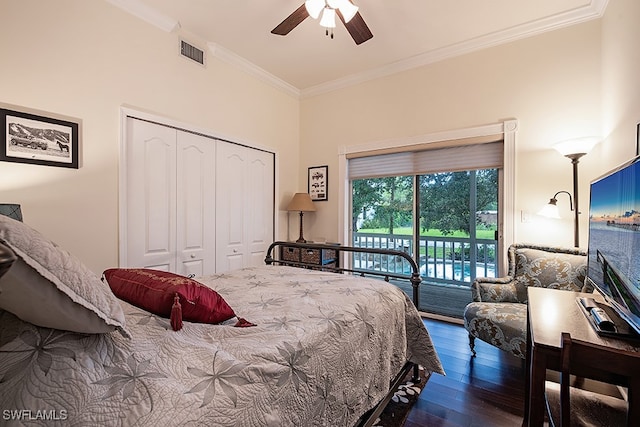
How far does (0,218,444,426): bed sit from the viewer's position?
59 cm

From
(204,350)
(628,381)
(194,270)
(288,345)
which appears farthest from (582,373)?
(194,270)

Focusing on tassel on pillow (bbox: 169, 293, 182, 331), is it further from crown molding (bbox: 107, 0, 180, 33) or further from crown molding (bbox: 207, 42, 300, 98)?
crown molding (bbox: 207, 42, 300, 98)

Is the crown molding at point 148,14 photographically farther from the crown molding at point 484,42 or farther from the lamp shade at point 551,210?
the lamp shade at point 551,210

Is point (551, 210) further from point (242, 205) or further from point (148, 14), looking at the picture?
point (148, 14)

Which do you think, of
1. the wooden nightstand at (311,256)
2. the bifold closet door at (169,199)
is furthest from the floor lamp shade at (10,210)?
the wooden nightstand at (311,256)

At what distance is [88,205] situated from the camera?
2.18m

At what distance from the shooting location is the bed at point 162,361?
1.95ft

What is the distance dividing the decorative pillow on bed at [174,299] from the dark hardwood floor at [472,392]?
1363 millimetres

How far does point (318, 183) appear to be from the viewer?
4.08 m

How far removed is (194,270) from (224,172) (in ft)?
3.63

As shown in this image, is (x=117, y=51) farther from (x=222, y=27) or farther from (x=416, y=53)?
(x=416, y=53)

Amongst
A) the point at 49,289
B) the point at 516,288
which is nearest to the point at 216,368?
the point at 49,289

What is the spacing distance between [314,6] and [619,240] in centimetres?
221

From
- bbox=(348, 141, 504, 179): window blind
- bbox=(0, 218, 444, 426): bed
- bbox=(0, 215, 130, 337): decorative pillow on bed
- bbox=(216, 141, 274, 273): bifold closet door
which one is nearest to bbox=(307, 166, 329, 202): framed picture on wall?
bbox=(348, 141, 504, 179): window blind
